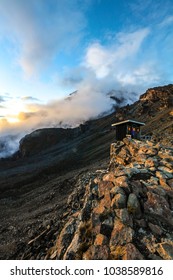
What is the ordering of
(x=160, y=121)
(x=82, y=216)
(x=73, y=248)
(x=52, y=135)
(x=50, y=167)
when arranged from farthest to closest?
(x=52, y=135)
(x=160, y=121)
(x=50, y=167)
(x=82, y=216)
(x=73, y=248)

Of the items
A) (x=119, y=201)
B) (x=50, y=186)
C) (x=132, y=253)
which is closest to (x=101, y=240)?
(x=132, y=253)

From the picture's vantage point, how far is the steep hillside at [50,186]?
765 inches

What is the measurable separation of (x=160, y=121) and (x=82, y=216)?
6936 cm

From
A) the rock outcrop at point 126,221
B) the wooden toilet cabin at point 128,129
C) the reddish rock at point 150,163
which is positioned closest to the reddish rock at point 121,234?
the rock outcrop at point 126,221

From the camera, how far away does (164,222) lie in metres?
10.8

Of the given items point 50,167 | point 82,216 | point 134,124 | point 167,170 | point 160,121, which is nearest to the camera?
point 82,216

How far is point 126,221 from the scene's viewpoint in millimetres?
10680

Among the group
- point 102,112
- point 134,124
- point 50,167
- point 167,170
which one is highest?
point 102,112

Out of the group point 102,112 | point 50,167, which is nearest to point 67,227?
point 50,167

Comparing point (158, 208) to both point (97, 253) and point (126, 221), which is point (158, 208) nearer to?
point (126, 221)

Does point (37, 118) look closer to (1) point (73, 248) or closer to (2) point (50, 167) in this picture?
(2) point (50, 167)

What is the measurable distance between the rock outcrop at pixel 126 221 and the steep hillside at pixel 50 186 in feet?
1.41

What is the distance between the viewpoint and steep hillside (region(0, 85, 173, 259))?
19.4m

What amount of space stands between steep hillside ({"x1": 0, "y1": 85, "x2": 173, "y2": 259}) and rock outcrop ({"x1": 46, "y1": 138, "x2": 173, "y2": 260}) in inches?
17.0
